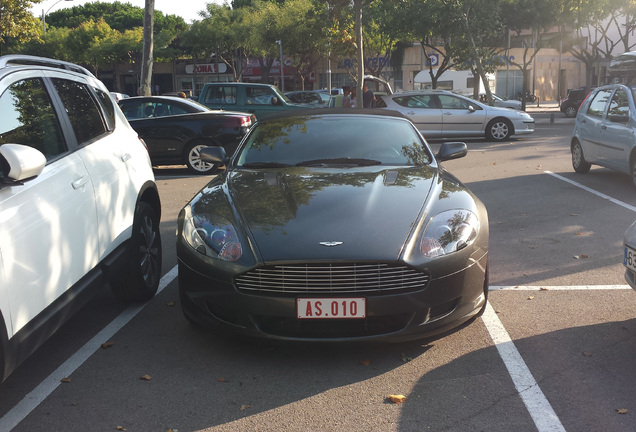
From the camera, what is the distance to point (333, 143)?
563 centimetres

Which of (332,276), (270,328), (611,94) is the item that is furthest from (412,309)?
(611,94)

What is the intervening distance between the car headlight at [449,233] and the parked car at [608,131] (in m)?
6.97

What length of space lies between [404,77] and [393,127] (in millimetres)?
53063

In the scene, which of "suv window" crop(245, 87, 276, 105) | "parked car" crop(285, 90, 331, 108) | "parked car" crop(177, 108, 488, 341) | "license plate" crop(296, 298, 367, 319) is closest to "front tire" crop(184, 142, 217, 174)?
"suv window" crop(245, 87, 276, 105)

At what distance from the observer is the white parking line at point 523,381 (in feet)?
10.9

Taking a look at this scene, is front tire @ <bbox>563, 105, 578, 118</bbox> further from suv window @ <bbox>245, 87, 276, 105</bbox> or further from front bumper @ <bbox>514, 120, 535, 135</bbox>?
suv window @ <bbox>245, 87, 276, 105</bbox>

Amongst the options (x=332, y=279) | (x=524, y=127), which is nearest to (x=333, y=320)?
(x=332, y=279)

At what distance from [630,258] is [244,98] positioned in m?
15.1

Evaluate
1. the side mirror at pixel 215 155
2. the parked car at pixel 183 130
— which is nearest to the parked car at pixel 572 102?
the parked car at pixel 183 130

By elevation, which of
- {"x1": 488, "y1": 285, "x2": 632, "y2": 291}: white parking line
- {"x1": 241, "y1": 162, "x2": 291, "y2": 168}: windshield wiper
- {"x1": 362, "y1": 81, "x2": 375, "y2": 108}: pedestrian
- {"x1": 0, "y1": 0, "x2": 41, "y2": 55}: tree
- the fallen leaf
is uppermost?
{"x1": 0, "y1": 0, "x2": 41, "y2": 55}: tree

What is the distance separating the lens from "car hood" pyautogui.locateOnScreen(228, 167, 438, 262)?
398 cm

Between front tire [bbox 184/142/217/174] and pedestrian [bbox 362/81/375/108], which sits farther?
pedestrian [bbox 362/81/375/108]

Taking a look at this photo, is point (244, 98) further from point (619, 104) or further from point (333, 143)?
point (333, 143)

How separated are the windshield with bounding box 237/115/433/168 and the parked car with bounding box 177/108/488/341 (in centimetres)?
47
